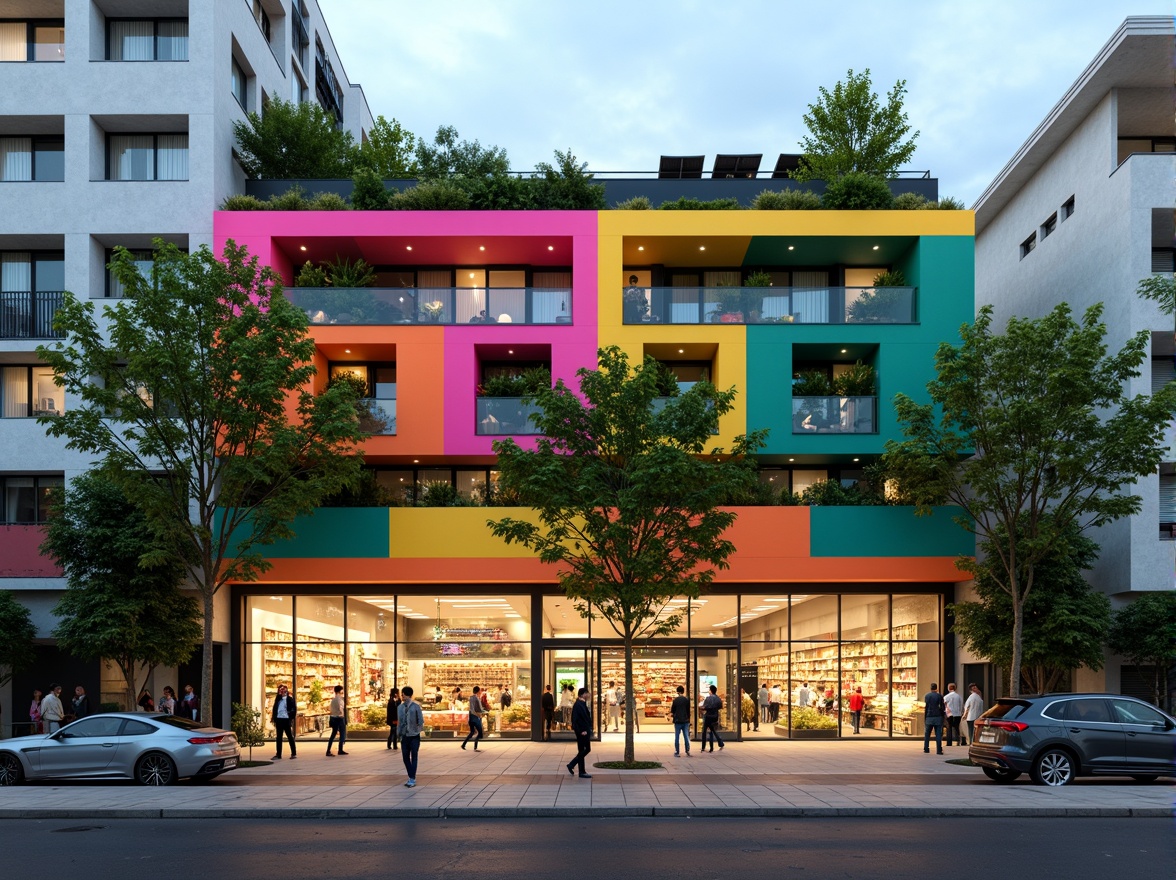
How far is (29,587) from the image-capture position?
92.4ft

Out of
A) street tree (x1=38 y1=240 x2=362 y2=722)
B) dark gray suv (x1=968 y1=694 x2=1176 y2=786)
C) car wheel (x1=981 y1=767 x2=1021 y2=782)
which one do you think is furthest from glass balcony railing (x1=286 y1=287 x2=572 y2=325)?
dark gray suv (x1=968 y1=694 x2=1176 y2=786)

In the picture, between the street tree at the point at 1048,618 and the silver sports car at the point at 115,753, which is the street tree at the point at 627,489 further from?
the silver sports car at the point at 115,753

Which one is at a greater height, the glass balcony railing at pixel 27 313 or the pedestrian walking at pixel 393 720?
the glass balcony railing at pixel 27 313

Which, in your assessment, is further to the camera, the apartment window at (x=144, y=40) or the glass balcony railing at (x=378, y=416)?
the apartment window at (x=144, y=40)

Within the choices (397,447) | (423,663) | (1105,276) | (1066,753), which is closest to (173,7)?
(397,447)

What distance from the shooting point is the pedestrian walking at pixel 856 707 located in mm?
29344

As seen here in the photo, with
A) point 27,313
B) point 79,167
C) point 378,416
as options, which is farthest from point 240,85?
point 378,416

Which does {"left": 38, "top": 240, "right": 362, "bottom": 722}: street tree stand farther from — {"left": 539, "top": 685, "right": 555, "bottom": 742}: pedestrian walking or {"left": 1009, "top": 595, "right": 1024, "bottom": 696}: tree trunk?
{"left": 1009, "top": 595, "right": 1024, "bottom": 696}: tree trunk

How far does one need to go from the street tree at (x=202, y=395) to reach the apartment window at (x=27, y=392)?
7.56m

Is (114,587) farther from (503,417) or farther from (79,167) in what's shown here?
(79,167)

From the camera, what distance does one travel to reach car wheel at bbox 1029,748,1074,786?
18.4 m

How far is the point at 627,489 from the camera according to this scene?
73.4 feet

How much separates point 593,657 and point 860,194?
15.3 metres

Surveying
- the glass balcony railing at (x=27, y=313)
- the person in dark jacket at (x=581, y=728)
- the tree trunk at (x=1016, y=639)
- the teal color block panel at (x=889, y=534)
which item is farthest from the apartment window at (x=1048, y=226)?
the glass balcony railing at (x=27, y=313)
